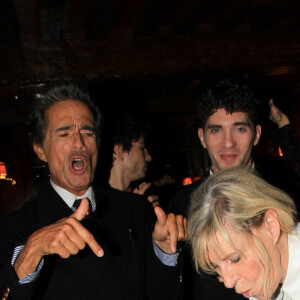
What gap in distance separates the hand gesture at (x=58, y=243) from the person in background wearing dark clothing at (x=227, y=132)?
2.86 ft

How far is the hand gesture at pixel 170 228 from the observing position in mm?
1494

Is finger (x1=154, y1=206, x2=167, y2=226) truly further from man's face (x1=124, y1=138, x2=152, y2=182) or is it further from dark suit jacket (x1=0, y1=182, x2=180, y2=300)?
man's face (x1=124, y1=138, x2=152, y2=182)

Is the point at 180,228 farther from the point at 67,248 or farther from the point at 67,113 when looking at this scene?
the point at 67,113

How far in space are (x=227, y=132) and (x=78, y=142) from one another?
0.87 meters

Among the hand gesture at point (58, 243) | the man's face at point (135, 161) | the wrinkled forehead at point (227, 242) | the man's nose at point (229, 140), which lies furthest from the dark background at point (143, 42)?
the wrinkled forehead at point (227, 242)

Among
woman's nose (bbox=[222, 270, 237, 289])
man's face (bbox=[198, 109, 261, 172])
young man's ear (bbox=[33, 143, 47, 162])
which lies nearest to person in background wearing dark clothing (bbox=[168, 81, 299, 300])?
man's face (bbox=[198, 109, 261, 172])

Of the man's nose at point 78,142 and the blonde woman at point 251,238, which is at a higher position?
the man's nose at point 78,142

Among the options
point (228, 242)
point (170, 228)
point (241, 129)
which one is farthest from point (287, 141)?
point (170, 228)

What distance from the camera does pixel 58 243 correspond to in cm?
126

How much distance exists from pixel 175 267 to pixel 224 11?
2.22 meters

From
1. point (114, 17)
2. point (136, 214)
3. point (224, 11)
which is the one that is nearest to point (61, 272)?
point (136, 214)

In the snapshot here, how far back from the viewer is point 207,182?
1701 mm

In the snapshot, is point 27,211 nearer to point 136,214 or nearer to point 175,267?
point 136,214

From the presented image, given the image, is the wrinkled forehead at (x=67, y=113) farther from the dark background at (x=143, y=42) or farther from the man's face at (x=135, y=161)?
the man's face at (x=135, y=161)
